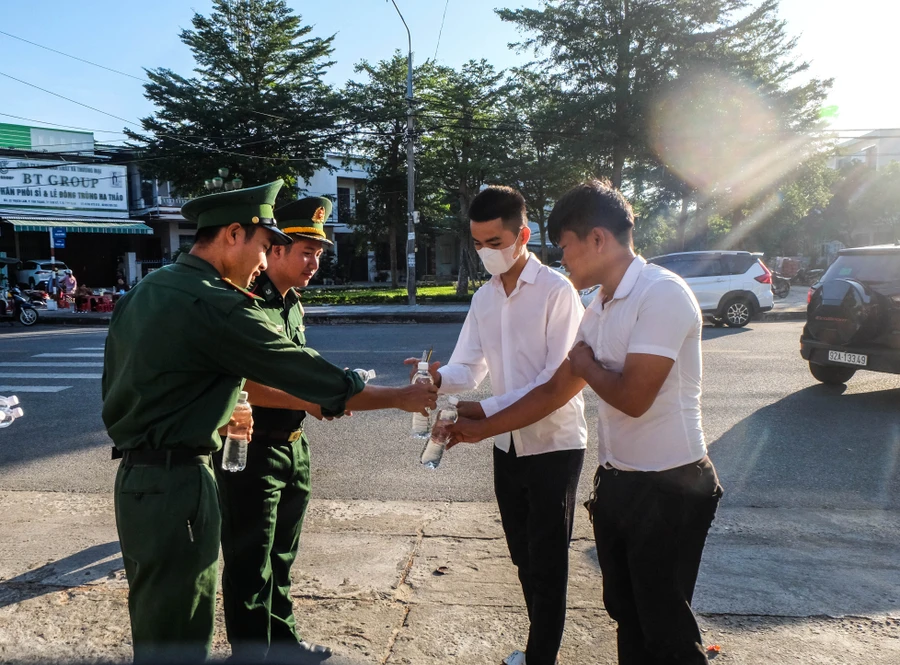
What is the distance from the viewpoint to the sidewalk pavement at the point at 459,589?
3.17 metres

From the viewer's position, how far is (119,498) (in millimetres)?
2219

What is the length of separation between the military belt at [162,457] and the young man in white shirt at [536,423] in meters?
1.10

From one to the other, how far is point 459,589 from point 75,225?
3408 centimetres

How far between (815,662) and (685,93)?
24.9 metres

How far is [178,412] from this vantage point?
2178 millimetres

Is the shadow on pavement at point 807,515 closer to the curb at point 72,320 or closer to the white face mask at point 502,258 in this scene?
the white face mask at point 502,258

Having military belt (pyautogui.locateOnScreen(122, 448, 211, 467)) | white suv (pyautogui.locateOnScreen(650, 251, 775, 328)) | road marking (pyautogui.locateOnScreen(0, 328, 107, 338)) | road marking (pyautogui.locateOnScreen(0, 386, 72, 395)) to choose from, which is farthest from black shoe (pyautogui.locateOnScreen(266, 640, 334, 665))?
road marking (pyautogui.locateOnScreen(0, 328, 107, 338))

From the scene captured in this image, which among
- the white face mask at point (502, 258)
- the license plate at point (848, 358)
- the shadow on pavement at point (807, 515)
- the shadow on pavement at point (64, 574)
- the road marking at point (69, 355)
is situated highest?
the white face mask at point (502, 258)

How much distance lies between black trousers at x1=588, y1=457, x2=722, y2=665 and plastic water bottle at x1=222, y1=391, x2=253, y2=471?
1270mm

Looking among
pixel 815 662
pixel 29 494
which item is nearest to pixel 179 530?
pixel 815 662

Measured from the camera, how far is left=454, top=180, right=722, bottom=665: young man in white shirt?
2.12m

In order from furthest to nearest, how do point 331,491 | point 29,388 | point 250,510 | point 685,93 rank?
point 685,93 → point 29,388 → point 331,491 → point 250,510

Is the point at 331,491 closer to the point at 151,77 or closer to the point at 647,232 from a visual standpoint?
the point at 151,77

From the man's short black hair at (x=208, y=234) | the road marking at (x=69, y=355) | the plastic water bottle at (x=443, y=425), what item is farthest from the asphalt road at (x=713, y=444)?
the man's short black hair at (x=208, y=234)
